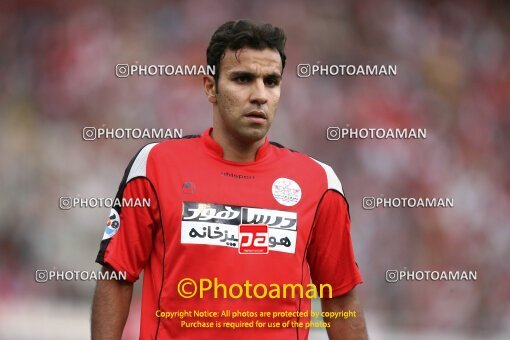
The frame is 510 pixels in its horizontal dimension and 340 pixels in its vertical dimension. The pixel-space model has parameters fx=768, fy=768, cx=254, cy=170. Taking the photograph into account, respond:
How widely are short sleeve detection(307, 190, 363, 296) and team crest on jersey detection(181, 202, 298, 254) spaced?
0.43 feet

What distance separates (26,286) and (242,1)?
2257 millimetres

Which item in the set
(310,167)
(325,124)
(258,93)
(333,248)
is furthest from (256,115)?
(325,124)

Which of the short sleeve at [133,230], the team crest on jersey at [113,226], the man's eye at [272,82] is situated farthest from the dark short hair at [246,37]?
the team crest on jersey at [113,226]

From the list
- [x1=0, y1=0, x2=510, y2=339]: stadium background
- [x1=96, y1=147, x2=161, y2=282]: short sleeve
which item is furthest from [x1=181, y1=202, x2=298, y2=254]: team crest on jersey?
[x1=0, y1=0, x2=510, y2=339]: stadium background

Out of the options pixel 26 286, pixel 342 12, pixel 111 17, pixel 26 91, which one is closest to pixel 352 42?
pixel 342 12

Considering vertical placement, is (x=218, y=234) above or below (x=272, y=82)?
below

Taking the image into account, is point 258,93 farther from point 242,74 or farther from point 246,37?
point 246,37

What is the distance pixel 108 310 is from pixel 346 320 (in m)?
0.86

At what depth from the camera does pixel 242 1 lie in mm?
4969

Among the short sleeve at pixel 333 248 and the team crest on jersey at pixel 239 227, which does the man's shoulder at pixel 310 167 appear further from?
the team crest on jersey at pixel 239 227

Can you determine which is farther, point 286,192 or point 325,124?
point 325,124

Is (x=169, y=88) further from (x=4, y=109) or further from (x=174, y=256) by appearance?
(x=174, y=256)

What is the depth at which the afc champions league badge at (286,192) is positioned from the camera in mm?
2641

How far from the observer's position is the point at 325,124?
505 cm
